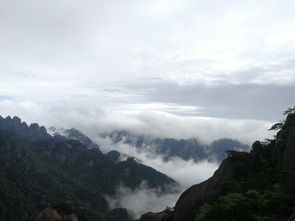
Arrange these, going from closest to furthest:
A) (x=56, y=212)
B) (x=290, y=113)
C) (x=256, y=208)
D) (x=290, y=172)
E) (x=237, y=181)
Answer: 1. (x=256, y=208)
2. (x=290, y=172)
3. (x=237, y=181)
4. (x=290, y=113)
5. (x=56, y=212)

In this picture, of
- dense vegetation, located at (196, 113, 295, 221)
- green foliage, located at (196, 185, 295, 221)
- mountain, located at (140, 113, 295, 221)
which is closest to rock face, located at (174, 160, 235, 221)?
mountain, located at (140, 113, 295, 221)

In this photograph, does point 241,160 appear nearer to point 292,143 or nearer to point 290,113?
point 292,143

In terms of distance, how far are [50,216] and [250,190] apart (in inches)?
3572

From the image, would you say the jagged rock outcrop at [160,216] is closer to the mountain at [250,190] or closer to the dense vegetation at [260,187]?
the mountain at [250,190]

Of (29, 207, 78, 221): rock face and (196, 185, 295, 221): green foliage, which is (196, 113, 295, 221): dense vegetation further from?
(29, 207, 78, 221): rock face

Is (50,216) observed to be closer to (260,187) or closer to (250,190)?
(260,187)

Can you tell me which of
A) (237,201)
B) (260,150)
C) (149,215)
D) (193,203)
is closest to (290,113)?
(260,150)

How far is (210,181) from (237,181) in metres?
4.89

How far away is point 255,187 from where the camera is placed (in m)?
25.8

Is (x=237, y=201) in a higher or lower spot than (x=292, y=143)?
lower

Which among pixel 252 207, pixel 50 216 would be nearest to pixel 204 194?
pixel 252 207

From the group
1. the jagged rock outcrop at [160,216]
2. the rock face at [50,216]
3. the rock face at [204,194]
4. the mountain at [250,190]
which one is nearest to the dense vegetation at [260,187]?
the mountain at [250,190]

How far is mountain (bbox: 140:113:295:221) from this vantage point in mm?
20609

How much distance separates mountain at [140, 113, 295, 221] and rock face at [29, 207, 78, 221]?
71.5 metres
